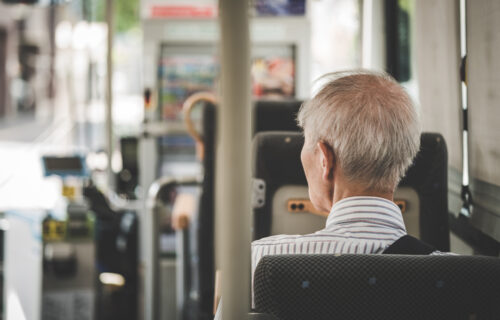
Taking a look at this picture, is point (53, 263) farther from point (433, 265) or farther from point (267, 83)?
point (433, 265)

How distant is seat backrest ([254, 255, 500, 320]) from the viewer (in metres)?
0.83

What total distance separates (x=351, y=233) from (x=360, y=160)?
15cm

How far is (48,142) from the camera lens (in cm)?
1358

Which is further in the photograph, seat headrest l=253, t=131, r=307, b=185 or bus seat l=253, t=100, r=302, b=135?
bus seat l=253, t=100, r=302, b=135

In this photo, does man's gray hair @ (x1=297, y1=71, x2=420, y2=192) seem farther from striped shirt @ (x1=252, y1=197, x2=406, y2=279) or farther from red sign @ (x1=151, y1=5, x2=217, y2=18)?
red sign @ (x1=151, y1=5, x2=217, y2=18)

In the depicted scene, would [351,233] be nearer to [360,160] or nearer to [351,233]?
[351,233]

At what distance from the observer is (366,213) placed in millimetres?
1123

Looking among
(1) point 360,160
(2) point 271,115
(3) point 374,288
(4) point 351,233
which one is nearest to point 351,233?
(4) point 351,233

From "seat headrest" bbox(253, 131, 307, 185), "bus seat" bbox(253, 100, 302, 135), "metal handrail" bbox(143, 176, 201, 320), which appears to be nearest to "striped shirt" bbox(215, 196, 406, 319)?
"seat headrest" bbox(253, 131, 307, 185)

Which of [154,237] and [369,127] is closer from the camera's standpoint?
[369,127]

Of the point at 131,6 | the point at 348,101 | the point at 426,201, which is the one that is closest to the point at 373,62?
the point at 426,201

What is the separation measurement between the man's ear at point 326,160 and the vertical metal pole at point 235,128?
1.41ft

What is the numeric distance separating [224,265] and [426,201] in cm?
102

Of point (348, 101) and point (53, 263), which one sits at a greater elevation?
point (348, 101)
